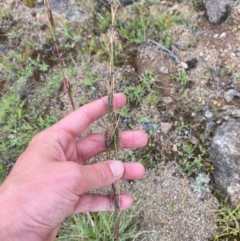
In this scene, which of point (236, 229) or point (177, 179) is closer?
point (236, 229)

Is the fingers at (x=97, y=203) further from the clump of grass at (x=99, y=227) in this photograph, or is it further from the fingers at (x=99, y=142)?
the fingers at (x=99, y=142)

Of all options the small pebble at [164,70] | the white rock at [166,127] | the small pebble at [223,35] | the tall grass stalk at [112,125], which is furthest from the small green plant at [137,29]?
the tall grass stalk at [112,125]

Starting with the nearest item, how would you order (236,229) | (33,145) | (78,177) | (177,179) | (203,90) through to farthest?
1. (78,177)
2. (33,145)
3. (236,229)
4. (177,179)
5. (203,90)

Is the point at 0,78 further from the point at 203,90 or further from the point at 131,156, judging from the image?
the point at 203,90

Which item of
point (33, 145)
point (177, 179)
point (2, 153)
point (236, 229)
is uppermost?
point (33, 145)

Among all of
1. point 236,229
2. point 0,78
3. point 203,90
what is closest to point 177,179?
point 236,229

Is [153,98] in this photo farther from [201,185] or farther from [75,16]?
[75,16]

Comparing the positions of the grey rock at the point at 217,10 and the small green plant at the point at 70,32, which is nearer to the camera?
the grey rock at the point at 217,10
